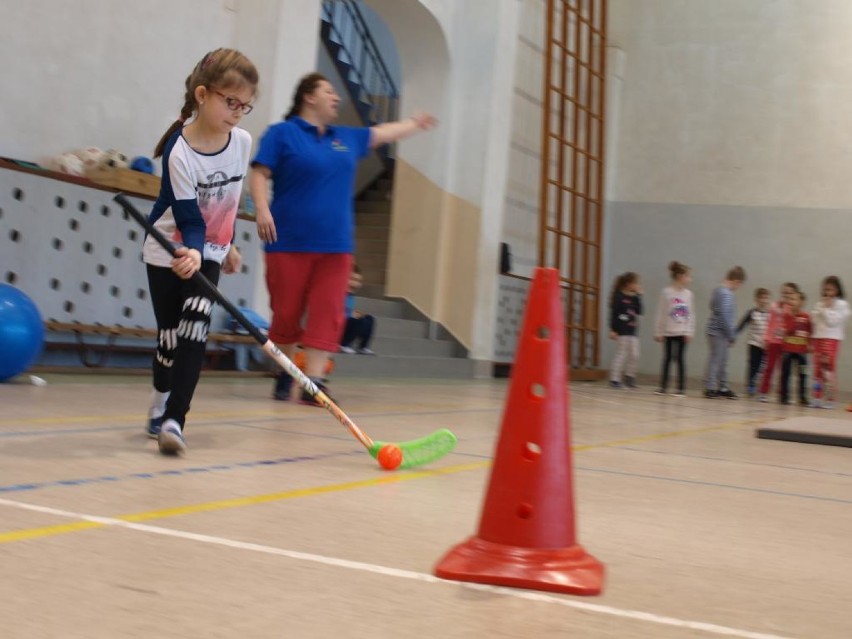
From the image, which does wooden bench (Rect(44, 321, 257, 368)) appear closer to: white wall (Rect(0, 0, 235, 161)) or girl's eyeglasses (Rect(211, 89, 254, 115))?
white wall (Rect(0, 0, 235, 161))

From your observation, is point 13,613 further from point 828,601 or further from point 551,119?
point 551,119

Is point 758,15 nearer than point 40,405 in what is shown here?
No

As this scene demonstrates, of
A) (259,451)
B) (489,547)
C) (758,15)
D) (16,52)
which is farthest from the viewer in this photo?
(758,15)

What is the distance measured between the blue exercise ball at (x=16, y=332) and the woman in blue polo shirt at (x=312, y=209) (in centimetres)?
113

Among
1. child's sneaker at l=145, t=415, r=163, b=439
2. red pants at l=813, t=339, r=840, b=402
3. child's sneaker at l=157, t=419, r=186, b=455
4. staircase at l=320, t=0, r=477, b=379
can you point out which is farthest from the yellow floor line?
red pants at l=813, t=339, r=840, b=402

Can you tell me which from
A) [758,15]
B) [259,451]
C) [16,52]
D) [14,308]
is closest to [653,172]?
[758,15]

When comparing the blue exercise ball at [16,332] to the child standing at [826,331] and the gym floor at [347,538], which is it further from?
the child standing at [826,331]

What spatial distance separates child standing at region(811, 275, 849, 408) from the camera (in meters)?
9.52

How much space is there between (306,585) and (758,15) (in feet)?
45.3

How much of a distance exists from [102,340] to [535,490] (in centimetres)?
475

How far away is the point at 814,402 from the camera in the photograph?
31.1 ft

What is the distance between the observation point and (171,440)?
2746 millimetres

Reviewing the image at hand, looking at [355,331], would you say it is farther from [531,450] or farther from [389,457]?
[531,450]

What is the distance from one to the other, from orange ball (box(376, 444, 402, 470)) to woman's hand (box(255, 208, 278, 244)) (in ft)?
5.51
